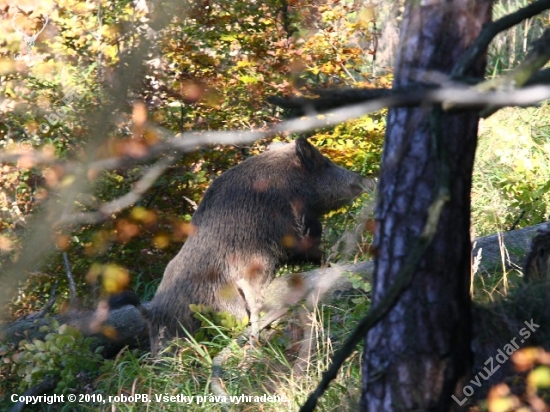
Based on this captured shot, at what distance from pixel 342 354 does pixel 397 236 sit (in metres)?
0.88

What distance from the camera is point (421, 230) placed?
9.62 feet

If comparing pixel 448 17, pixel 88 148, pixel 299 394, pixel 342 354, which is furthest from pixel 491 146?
pixel 88 148

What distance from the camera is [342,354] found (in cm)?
224

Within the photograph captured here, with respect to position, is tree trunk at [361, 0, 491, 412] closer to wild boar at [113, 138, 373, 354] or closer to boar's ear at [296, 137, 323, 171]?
wild boar at [113, 138, 373, 354]

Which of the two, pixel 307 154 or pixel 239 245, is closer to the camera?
pixel 239 245

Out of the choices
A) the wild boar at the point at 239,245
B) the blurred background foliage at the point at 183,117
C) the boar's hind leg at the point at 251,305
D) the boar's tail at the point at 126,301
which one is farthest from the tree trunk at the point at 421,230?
the blurred background foliage at the point at 183,117

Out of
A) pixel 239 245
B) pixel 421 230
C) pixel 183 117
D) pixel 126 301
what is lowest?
pixel 126 301

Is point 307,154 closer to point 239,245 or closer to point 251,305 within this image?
point 239,245

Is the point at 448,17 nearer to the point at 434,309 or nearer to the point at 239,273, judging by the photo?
the point at 434,309

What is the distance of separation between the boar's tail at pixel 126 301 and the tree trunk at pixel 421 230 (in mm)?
3277

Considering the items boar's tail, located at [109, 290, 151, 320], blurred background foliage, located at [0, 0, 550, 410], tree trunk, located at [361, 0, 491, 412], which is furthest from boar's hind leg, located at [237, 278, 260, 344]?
tree trunk, located at [361, 0, 491, 412]

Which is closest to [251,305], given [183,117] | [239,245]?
[239,245]

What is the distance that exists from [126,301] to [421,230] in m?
3.87

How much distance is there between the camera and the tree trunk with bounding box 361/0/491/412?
9.67 feet
